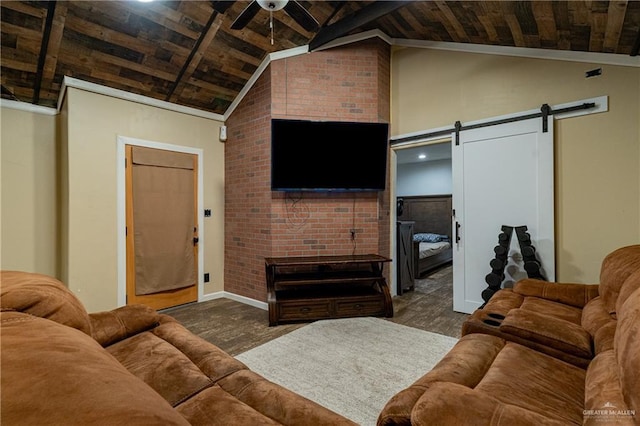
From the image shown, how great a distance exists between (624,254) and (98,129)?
4898mm

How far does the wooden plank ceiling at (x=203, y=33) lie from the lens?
2.57 metres

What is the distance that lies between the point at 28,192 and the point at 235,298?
267 centimetres

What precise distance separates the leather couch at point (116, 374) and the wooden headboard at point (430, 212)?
6.68 meters

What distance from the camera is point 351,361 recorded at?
2.42 meters

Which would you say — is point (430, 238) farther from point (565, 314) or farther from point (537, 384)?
point (537, 384)

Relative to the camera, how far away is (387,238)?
412 centimetres

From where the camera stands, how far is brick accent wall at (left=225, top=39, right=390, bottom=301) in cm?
375

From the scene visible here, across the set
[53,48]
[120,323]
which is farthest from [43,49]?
[120,323]

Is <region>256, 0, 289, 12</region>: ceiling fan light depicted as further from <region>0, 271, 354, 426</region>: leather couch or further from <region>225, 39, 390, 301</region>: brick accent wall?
<region>0, 271, 354, 426</region>: leather couch

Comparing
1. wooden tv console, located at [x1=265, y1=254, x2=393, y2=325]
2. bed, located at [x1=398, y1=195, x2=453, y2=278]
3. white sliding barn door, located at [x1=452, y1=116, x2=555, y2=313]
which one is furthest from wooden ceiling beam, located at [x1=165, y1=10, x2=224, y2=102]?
bed, located at [x1=398, y1=195, x2=453, y2=278]

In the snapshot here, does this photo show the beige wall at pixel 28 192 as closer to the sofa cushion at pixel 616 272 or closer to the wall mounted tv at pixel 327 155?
the wall mounted tv at pixel 327 155

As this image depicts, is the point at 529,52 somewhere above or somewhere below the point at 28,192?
above

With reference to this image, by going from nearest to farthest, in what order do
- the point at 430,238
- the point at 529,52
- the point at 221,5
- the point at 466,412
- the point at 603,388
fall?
the point at 466,412 < the point at 603,388 < the point at 221,5 < the point at 529,52 < the point at 430,238

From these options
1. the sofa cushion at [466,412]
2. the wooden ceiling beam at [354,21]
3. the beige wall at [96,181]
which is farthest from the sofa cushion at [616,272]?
the beige wall at [96,181]
